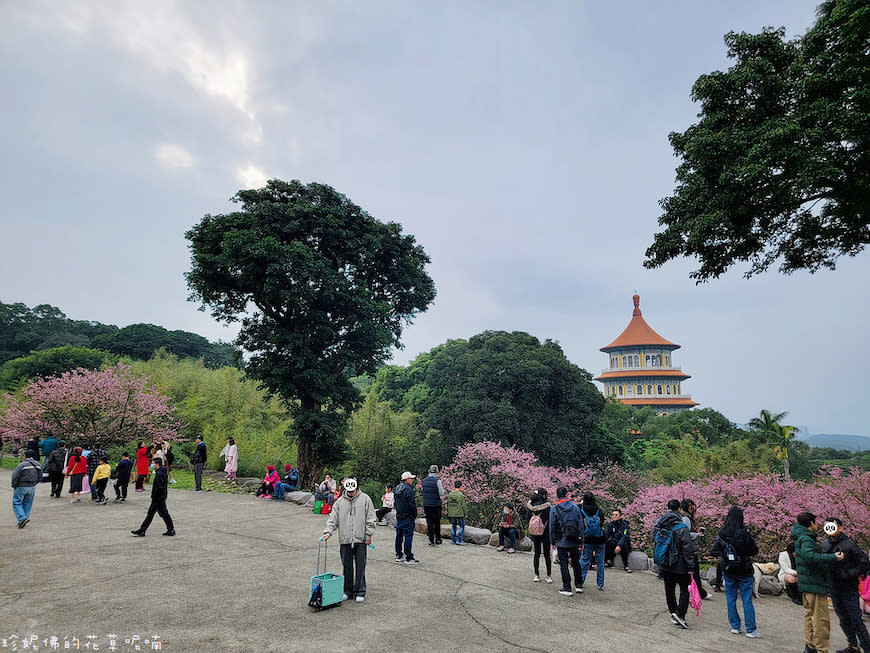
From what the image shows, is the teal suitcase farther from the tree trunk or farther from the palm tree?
the palm tree

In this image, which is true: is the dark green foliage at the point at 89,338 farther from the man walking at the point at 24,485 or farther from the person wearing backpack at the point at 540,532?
the person wearing backpack at the point at 540,532

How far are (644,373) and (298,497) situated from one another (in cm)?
6256

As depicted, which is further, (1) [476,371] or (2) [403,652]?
(1) [476,371]

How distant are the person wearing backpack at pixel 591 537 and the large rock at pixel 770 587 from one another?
11.4 feet

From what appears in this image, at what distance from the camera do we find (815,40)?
1064 centimetres

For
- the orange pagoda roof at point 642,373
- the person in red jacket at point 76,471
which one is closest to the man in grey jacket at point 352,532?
the person in red jacket at point 76,471

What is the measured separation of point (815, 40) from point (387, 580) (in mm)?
15020

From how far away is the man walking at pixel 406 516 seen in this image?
8969 mm

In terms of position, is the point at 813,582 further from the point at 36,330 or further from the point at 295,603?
the point at 36,330

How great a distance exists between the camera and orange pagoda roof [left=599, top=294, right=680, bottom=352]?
6806cm

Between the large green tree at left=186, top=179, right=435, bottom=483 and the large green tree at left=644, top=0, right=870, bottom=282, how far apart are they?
12015 millimetres

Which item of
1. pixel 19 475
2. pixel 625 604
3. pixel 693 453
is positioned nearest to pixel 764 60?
pixel 625 604

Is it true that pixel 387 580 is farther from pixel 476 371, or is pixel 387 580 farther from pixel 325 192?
pixel 476 371

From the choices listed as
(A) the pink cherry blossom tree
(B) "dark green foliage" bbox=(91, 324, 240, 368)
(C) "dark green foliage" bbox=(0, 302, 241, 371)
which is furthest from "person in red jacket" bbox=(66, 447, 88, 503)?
(C) "dark green foliage" bbox=(0, 302, 241, 371)
